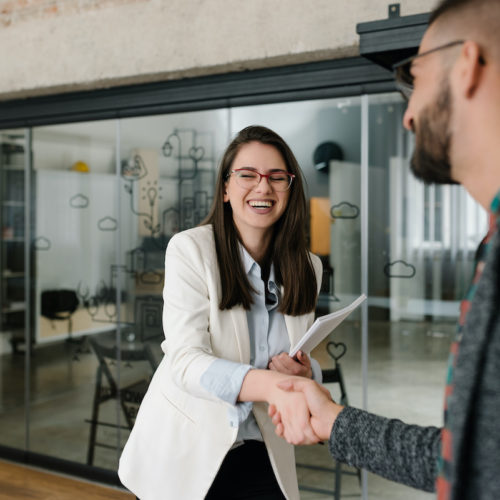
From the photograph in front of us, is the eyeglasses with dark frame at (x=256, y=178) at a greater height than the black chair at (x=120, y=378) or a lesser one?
greater

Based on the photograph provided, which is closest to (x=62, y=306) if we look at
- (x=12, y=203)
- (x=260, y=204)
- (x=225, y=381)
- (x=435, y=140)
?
(x=12, y=203)

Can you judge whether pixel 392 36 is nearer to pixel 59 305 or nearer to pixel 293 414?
pixel 293 414

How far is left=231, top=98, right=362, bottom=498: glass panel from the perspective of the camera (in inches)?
113

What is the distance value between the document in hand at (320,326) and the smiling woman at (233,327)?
7 centimetres

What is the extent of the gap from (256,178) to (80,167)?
2.14m

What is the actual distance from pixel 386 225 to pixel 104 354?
1896 mm

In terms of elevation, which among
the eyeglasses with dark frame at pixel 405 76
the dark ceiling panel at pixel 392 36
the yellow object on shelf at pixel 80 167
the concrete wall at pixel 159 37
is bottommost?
the eyeglasses with dark frame at pixel 405 76

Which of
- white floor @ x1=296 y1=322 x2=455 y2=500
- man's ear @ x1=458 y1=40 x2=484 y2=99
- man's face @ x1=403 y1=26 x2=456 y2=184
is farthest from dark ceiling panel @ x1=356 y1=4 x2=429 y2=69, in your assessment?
white floor @ x1=296 y1=322 x2=455 y2=500

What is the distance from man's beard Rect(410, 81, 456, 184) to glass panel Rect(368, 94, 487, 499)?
69.5 inches

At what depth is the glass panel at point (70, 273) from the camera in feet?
11.6

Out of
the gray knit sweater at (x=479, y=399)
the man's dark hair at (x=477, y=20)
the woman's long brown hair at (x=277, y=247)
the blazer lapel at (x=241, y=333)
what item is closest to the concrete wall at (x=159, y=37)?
the woman's long brown hair at (x=277, y=247)

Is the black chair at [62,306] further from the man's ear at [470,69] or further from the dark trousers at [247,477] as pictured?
the man's ear at [470,69]

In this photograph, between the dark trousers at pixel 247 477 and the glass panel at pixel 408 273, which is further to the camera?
the glass panel at pixel 408 273

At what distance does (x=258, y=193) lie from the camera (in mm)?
1746
